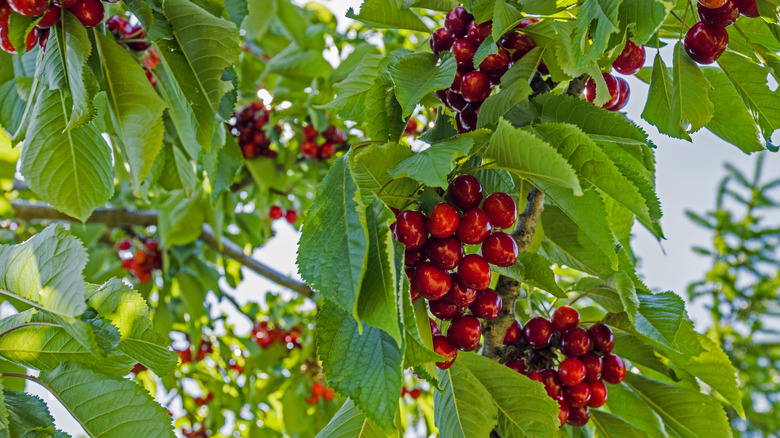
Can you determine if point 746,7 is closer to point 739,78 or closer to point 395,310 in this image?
point 739,78

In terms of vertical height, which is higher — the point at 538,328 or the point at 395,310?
the point at 395,310

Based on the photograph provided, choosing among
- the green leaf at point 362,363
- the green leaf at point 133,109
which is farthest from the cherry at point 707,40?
the green leaf at point 133,109

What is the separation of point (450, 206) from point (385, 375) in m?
0.25

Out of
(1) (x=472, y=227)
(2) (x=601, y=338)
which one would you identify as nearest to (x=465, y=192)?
(1) (x=472, y=227)

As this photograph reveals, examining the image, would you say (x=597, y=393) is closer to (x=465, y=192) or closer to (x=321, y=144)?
(x=465, y=192)

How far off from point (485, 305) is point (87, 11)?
0.92 metres

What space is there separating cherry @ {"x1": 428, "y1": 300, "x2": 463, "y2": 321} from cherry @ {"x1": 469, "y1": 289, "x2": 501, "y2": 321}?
35 millimetres

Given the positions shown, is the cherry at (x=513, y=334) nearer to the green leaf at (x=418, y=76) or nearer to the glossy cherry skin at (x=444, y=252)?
the glossy cherry skin at (x=444, y=252)

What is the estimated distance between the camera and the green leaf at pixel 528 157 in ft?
2.23

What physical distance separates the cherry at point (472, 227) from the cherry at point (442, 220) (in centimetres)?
3

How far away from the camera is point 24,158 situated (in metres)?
1.07

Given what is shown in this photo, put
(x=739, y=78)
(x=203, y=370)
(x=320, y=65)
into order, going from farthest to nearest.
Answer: (x=203, y=370), (x=320, y=65), (x=739, y=78)

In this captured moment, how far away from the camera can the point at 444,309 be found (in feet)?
2.92

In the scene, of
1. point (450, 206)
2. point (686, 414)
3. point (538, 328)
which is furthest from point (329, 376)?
point (686, 414)
